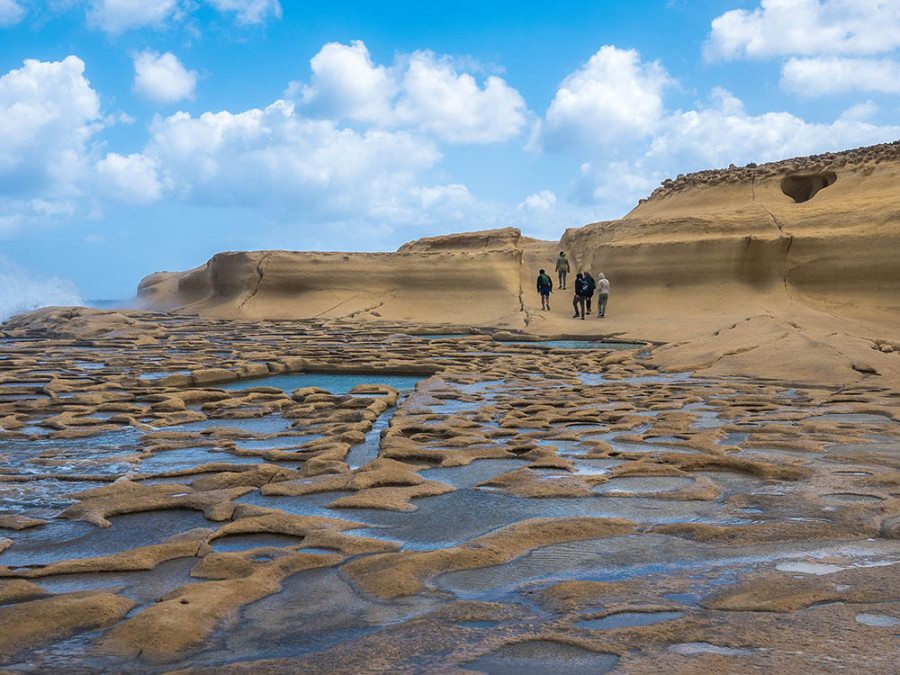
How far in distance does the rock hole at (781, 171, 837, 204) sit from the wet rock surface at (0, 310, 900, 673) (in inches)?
587

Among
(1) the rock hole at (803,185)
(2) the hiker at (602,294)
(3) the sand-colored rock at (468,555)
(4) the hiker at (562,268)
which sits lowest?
(3) the sand-colored rock at (468,555)

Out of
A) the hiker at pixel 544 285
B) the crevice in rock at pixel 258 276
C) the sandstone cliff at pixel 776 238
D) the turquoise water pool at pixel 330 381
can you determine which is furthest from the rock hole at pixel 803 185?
the crevice in rock at pixel 258 276

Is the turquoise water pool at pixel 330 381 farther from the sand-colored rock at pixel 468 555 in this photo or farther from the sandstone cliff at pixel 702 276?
the sand-colored rock at pixel 468 555

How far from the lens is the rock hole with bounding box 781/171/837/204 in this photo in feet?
69.8

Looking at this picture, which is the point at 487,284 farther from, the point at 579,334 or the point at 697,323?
the point at 697,323

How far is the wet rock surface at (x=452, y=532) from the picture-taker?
2.45m

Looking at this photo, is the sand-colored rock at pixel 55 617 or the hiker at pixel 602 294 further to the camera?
the hiker at pixel 602 294

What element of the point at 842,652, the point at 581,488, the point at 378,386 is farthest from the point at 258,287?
the point at 842,652

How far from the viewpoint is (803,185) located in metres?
21.6

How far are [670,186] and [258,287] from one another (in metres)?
12.8

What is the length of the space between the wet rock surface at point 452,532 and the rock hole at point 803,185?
14.9 metres

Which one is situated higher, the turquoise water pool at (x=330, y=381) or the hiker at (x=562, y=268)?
the hiker at (x=562, y=268)

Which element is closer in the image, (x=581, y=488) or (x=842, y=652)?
(x=842, y=652)

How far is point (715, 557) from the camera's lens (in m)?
3.23
